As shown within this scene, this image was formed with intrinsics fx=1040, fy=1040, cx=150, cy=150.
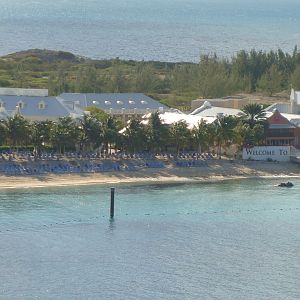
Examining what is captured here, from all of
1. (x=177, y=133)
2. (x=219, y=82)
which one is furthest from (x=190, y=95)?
(x=177, y=133)

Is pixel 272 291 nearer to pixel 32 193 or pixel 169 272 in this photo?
pixel 169 272

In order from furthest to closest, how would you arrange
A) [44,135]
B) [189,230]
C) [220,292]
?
[44,135] → [189,230] → [220,292]

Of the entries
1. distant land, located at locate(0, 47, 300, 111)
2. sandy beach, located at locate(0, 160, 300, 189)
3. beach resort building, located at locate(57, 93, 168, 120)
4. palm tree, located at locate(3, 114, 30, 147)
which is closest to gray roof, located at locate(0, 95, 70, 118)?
beach resort building, located at locate(57, 93, 168, 120)

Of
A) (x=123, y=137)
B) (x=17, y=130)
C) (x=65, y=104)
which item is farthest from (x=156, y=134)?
(x=65, y=104)

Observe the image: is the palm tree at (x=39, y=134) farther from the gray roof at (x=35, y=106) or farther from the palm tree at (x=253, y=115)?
the palm tree at (x=253, y=115)

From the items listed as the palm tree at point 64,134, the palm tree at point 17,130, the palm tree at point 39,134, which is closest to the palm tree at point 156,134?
the palm tree at point 64,134

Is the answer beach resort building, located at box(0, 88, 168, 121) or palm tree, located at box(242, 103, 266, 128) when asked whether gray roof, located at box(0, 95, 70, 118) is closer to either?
beach resort building, located at box(0, 88, 168, 121)

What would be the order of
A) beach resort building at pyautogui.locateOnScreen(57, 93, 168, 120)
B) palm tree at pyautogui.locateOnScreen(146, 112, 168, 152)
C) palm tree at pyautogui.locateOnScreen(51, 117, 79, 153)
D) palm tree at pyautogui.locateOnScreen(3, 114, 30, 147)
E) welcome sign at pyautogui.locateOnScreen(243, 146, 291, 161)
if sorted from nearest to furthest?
palm tree at pyautogui.locateOnScreen(3, 114, 30, 147) → palm tree at pyautogui.locateOnScreen(51, 117, 79, 153) → palm tree at pyautogui.locateOnScreen(146, 112, 168, 152) → welcome sign at pyautogui.locateOnScreen(243, 146, 291, 161) → beach resort building at pyautogui.locateOnScreen(57, 93, 168, 120)
